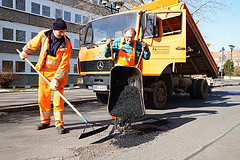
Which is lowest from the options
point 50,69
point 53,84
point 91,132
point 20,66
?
point 91,132

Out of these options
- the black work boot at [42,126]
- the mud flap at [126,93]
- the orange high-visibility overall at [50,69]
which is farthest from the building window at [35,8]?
the mud flap at [126,93]

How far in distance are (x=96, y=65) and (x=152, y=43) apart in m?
1.64

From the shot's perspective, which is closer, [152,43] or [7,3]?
[152,43]

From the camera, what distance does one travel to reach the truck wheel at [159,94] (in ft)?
20.9

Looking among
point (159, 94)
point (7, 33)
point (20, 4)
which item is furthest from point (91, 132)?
point (20, 4)

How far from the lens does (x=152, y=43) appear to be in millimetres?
6008

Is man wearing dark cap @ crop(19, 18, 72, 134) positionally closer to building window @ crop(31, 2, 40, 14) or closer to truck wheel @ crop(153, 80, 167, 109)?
truck wheel @ crop(153, 80, 167, 109)

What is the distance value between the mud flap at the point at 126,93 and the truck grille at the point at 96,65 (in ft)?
6.02

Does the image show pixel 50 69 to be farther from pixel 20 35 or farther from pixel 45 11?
pixel 45 11

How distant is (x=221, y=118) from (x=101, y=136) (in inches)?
128

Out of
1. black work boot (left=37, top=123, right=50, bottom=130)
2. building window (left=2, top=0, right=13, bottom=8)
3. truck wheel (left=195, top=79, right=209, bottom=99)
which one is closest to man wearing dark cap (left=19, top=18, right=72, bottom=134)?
black work boot (left=37, top=123, right=50, bottom=130)

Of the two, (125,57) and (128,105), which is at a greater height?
(125,57)

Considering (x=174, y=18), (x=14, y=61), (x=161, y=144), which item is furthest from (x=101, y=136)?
(x=14, y=61)

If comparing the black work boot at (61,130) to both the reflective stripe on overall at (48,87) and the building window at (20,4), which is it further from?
the building window at (20,4)
